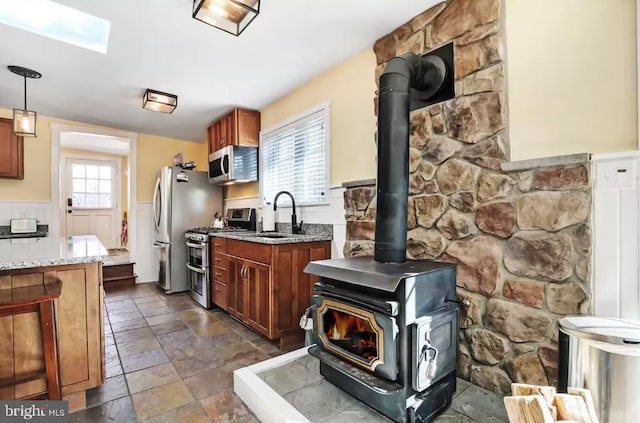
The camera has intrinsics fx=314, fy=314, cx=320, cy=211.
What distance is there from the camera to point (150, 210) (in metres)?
4.99

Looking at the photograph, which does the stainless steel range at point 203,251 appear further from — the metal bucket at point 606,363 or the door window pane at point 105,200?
the door window pane at point 105,200

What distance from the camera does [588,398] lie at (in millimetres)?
1143

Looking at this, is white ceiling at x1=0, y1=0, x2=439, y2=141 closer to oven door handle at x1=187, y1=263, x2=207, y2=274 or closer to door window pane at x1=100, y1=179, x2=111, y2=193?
oven door handle at x1=187, y1=263, x2=207, y2=274

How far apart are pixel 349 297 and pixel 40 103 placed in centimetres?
439

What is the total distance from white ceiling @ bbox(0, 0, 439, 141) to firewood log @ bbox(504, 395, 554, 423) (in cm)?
215

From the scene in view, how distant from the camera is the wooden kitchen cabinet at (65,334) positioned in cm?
169

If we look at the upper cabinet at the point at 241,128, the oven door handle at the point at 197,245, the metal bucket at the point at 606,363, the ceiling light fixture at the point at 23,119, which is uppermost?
the upper cabinet at the point at 241,128

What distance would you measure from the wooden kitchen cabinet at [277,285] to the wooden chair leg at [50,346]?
4.42 ft

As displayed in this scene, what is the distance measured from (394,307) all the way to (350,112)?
1790 mm

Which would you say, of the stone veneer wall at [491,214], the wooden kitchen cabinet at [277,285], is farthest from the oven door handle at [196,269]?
the stone veneer wall at [491,214]

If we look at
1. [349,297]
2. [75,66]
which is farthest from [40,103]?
[349,297]

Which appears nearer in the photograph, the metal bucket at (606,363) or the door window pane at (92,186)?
the metal bucket at (606,363)

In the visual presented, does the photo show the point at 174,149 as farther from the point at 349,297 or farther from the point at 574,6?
the point at 574,6

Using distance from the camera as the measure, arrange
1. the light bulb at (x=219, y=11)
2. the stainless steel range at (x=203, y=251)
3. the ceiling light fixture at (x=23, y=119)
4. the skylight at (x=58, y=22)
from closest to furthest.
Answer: the light bulb at (x=219, y=11) < the skylight at (x=58, y=22) < the ceiling light fixture at (x=23, y=119) < the stainless steel range at (x=203, y=251)
